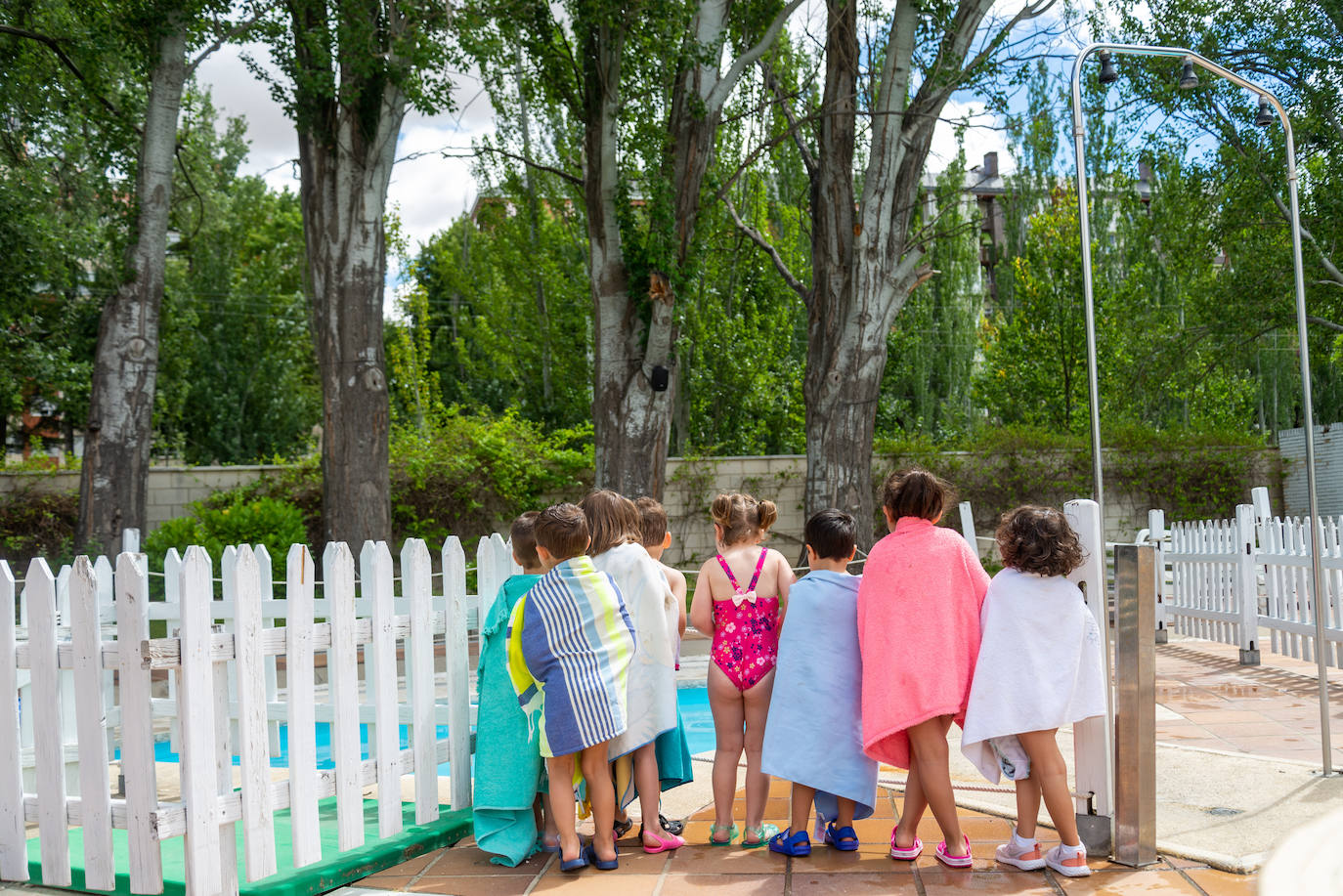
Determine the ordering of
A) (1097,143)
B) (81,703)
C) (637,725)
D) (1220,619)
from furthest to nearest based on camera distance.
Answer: (1097,143)
(1220,619)
(637,725)
(81,703)

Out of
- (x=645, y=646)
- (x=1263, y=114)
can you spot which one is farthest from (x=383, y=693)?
(x=1263, y=114)

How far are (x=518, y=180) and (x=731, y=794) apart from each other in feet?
60.4

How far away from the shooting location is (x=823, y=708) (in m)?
3.78

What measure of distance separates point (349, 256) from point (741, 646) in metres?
8.23

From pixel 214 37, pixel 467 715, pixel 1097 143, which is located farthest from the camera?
pixel 1097 143

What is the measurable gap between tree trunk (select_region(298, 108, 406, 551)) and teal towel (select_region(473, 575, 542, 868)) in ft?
23.6

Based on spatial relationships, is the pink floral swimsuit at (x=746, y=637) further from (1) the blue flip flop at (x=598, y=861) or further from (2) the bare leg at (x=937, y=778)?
(1) the blue flip flop at (x=598, y=861)

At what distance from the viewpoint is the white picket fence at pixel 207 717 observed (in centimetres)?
322

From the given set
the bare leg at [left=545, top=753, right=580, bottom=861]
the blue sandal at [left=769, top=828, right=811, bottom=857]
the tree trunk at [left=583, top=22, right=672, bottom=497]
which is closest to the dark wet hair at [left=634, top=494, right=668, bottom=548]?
the bare leg at [left=545, top=753, right=580, bottom=861]

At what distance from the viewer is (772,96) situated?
1569 centimetres

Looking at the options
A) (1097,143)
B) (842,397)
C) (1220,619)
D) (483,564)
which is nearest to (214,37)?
(842,397)

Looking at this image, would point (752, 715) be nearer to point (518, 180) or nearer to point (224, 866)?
point (224, 866)

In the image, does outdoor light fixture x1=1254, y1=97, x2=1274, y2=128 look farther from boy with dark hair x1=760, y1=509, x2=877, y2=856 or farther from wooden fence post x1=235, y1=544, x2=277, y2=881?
wooden fence post x1=235, y1=544, x2=277, y2=881

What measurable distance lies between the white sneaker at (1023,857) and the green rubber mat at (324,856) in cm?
214
